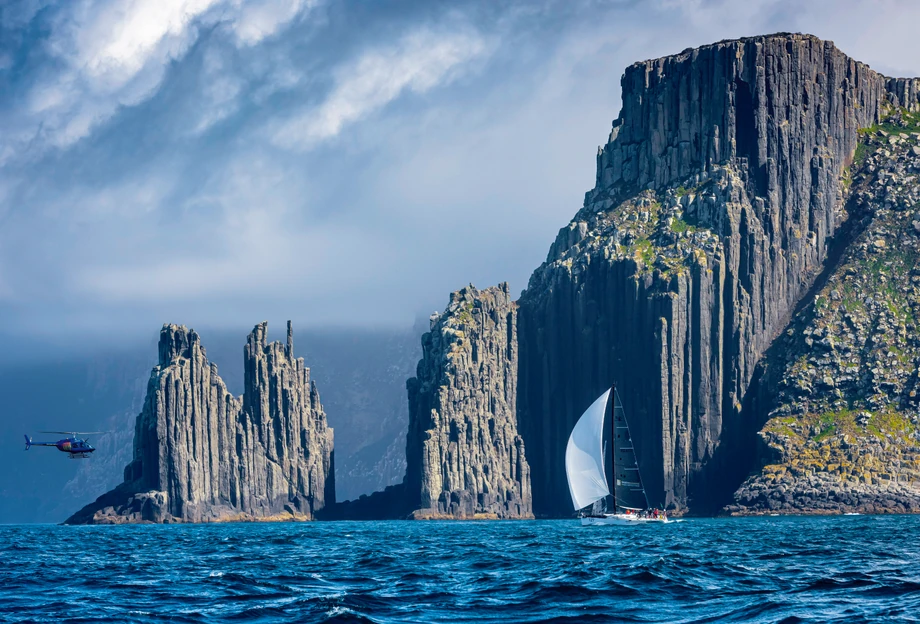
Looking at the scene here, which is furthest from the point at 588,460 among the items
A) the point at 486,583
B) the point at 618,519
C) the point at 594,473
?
the point at 486,583

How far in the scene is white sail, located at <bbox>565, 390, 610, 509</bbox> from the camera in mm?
181750

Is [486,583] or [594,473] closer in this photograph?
[486,583]

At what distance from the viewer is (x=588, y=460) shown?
18375 centimetres

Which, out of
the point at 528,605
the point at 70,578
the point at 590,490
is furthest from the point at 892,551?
the point at 590,490

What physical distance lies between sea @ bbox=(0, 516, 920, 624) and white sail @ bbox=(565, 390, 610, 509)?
152 ft

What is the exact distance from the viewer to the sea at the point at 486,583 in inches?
2734

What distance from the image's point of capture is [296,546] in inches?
5650

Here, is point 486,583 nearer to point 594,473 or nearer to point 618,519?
point 594,473

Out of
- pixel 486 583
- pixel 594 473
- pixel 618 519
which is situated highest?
pixel 594 473

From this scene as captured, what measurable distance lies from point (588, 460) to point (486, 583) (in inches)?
3907

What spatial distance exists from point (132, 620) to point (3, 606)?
10552 mm

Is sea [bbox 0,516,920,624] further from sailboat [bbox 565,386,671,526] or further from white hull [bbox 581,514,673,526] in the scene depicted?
Result: white hull [bbox 581,514,673,526]

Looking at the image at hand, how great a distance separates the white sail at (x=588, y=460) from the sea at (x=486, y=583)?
152 feet

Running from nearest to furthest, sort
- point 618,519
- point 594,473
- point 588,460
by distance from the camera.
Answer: point 594,473, point 588,460, point 618,519
